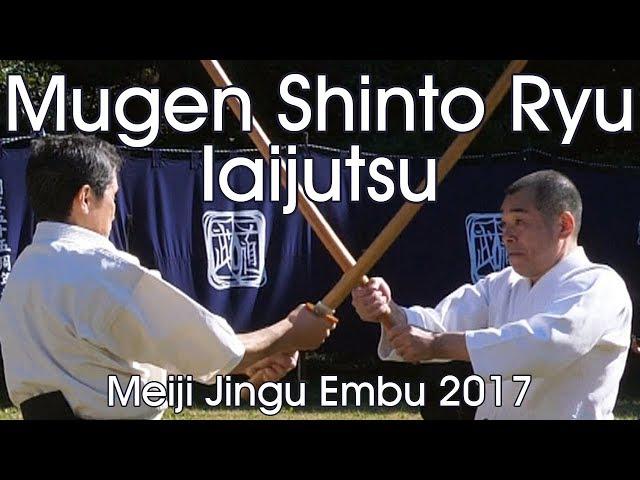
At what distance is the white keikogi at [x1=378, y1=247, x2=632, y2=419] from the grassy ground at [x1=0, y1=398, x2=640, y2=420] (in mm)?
3626

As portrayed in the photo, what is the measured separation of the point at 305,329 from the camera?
369cm

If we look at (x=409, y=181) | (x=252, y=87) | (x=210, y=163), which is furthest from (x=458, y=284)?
(x=252, y=87)

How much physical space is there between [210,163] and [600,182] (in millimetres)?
2816

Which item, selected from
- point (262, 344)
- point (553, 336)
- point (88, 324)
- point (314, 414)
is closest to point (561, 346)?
point (553, 336)

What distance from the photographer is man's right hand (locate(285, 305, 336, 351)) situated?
3.65m

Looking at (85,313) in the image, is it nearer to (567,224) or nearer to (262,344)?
(262,344)

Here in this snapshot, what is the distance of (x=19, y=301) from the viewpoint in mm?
3162

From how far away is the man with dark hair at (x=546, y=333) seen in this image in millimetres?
3430

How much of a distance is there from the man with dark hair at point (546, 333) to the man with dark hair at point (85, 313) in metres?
0.75

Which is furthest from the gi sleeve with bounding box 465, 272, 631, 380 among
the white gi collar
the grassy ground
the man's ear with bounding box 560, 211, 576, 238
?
the grassy ground

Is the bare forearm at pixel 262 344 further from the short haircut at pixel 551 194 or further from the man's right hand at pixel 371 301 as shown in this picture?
the short haircut at pixel 551 194

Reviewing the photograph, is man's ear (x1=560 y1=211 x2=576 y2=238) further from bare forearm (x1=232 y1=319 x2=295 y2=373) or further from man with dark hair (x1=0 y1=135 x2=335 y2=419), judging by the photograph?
man with dark hair (x1=0 y1=135 x2=335 y2=419)

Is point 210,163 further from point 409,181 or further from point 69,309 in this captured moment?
point 69,309

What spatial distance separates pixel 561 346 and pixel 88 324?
1387 millimetres
